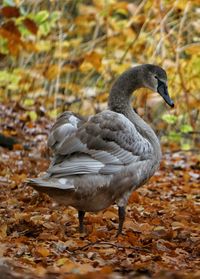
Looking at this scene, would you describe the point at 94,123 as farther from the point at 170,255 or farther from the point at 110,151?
the point at 170,255

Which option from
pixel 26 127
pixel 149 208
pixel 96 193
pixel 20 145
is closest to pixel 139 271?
pixel 96 193

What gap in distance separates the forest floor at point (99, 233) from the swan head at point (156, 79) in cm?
117

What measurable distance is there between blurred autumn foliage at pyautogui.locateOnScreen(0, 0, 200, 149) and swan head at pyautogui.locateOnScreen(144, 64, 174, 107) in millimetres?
3414

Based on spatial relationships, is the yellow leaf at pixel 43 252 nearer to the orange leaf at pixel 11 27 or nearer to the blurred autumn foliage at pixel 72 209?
the blurred autumn foliage at pixel 72 209

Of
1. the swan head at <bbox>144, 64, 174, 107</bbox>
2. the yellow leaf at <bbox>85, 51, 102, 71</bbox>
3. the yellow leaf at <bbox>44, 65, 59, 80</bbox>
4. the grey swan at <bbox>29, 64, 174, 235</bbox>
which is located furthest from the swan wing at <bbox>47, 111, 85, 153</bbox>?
the yellow leaf at <bbox>44, 65, 59, 80</bbox>

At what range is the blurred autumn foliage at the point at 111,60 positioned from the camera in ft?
34.5

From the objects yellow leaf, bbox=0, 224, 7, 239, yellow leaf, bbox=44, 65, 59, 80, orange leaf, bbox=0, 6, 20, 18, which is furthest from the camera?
yellow leaf, bbox=44, 65, 59, 80

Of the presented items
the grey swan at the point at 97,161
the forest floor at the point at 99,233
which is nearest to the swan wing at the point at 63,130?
the grey swan at the point at 97,161

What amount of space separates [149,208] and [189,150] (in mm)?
4430

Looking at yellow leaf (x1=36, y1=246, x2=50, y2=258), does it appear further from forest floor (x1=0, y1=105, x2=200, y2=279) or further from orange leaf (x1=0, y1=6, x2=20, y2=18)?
orange leaf (x1=0, y1=6, x2=20, y2=18)

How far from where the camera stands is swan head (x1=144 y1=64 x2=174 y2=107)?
20.4 feet

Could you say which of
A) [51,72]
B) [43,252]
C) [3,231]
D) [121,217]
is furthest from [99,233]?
[51,72]

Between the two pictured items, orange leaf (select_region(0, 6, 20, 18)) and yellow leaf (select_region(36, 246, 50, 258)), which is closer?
yellow leaf (select_region(36, 246, 50, 258))

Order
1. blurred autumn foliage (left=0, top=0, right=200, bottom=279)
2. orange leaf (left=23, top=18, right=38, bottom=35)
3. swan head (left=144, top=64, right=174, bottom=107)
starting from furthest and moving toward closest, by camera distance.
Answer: orange leaf (left=23, top=18, right=38, bottom=35) < swan head (left=144, top=64, right=174, bottom=107) < blurred autumn foliage (left=0, top=0, right=200, bottom=279)
